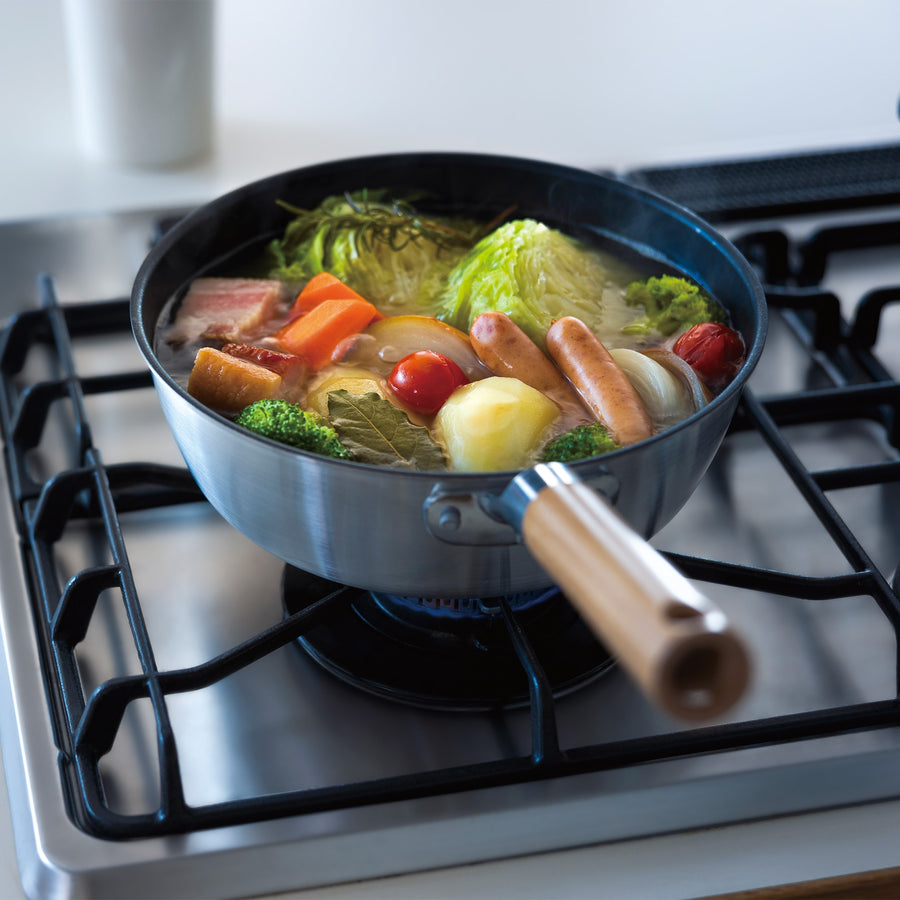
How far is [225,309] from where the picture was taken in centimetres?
114

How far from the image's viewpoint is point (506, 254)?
1168mm

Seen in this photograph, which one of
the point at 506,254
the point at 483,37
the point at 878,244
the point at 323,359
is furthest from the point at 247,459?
the point at 483,37

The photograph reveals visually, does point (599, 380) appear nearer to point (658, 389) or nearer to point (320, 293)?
point (658, 389)

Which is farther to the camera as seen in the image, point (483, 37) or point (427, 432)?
point (483, 37)

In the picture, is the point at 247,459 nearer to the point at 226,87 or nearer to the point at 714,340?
the point at 714,340

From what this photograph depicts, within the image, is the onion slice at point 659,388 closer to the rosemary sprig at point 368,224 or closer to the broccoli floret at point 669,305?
the broccoli floret at point 669,305

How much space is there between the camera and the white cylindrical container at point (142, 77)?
145 cm

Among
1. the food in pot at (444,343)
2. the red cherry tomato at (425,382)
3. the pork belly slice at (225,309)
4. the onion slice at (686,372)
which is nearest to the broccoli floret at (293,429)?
the food in pot at (444,343)

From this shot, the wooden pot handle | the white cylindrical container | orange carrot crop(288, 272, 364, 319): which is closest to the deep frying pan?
the wooden pot handle

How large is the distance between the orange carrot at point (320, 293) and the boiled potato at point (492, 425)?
0.22 meters

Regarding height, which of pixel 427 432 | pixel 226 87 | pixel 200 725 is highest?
pixel 226 87

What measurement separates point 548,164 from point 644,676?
0.80 m

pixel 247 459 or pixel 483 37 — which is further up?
pixel 483 37

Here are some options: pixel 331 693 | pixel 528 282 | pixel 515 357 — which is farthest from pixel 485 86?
pixel 331 693
